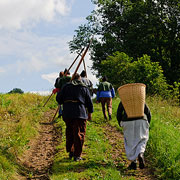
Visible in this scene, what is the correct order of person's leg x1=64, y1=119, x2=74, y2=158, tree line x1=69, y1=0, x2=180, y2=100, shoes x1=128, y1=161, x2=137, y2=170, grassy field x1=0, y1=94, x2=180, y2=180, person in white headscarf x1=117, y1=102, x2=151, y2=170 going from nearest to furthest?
grassy field x1=0, y1=94, x2=180, y2=180 < person in white headscarf x1=117, y1=102, x2=151, y2=170 < shoes x1=128, y1=161, x2=137, y2=170 < person's leg x1=64, y1=119, x2=74, y2=158 < tree line x1=69, y1=0, x2=180, y2=100

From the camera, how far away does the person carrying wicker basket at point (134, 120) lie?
6.86 m

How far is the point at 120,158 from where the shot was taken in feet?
27.5

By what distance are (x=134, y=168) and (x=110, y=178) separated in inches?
40.1

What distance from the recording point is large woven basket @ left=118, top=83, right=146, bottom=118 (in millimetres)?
6844

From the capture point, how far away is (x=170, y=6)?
34312 mm

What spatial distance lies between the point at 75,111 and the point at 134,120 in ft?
4.91

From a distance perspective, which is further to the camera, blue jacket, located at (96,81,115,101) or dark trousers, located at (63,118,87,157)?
blue jacket, located at (96,81,115,101)

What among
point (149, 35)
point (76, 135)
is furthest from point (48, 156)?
point (149, 35)

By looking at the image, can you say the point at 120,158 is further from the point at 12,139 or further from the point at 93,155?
the point at 12,139

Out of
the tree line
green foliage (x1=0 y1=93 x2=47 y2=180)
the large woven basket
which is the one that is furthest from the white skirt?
the tree line

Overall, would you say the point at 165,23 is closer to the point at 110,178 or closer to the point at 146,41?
the point at 146,41

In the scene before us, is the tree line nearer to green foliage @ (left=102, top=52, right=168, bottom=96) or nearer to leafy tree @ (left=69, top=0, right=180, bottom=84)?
leafy tree @ (left=69, top=0, right=180, bottom=84)

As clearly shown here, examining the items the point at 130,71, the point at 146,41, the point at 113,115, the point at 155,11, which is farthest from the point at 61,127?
the point at 155,11

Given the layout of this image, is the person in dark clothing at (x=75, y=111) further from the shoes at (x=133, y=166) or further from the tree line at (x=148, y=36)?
the tree line at (x=148, y=36)
